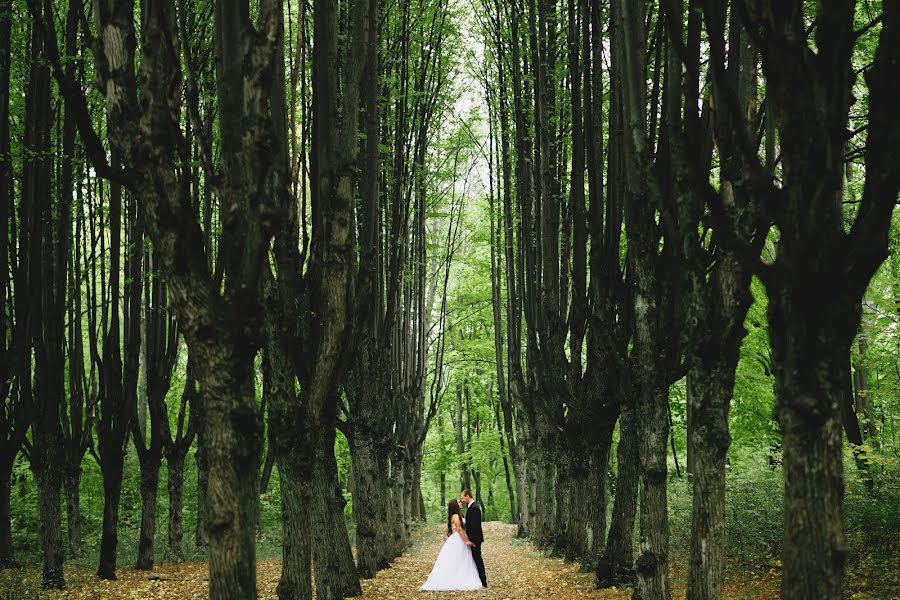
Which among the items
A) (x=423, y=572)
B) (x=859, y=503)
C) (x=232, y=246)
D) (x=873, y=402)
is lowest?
(x=423, y=572)

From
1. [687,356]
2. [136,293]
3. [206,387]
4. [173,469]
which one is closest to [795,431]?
[687,356]

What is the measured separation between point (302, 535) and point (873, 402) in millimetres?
18629

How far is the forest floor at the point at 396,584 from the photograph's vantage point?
11734 millimetres

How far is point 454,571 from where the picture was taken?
15156 millimetres

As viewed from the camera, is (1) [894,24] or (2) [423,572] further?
(2) [423,572]

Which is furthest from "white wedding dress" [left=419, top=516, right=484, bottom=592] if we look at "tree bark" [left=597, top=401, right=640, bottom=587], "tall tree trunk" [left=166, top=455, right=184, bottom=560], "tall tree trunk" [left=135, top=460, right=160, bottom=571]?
"tall tree trunk" [left=166, top=455, right=184, bottom=560]

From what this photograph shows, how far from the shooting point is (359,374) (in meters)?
15.0

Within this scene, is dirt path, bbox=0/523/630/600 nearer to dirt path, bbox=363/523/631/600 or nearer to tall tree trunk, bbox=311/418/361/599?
dirt path, bbox=363/523/631/600

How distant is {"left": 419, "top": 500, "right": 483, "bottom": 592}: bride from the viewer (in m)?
14.8

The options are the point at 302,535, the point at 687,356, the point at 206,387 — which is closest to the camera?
the point at 206,387

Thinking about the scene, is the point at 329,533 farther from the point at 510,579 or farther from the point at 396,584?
the point at 510,579

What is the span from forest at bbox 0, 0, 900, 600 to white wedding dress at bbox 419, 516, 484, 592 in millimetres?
1060

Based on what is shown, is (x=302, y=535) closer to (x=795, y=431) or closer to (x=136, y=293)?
(x=795, y=431)

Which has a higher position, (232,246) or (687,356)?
(232,246)
